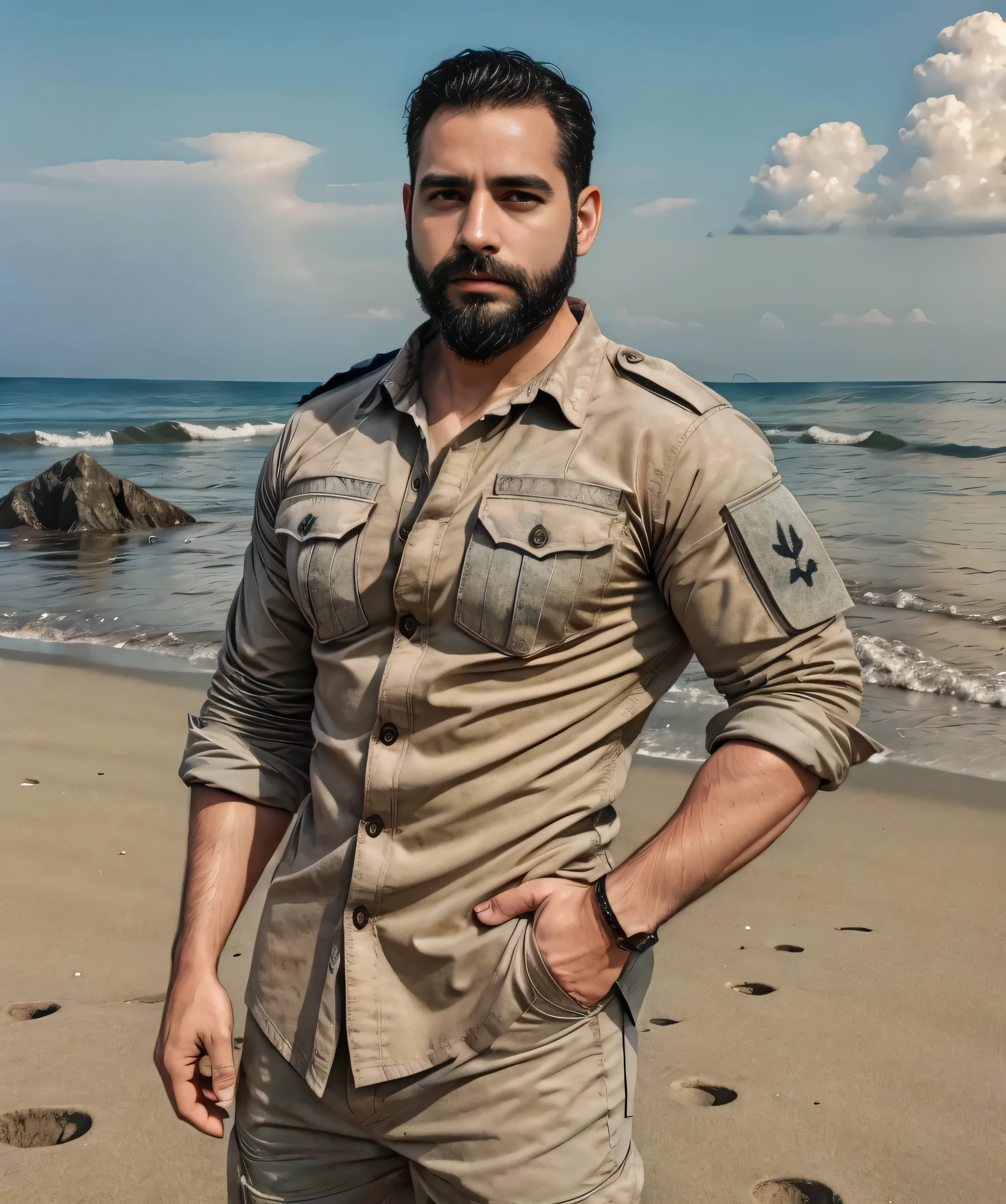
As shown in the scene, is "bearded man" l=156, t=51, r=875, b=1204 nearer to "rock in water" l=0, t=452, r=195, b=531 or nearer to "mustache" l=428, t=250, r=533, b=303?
"mustache" l=428, t=250, r=533, b=303

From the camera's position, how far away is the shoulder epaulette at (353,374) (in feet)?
6.49

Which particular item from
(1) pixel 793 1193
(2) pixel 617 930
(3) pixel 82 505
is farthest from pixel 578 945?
(3) pixel 82 505

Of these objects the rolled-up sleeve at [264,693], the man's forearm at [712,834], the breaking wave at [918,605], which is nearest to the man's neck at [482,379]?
the rolled-up sleeve at [264,693]

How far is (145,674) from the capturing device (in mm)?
7848

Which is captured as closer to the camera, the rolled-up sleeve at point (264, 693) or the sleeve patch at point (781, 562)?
the sleeve patch at point (781, 562)

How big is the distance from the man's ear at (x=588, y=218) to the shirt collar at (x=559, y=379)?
90 mm

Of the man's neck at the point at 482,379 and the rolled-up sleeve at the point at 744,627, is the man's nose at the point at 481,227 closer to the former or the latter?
the man's neck at the point at 482,379

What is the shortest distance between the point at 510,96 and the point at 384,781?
105 cm

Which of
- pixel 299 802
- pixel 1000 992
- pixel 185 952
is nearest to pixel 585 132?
pixel 299 802

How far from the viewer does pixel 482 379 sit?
1.78 meters

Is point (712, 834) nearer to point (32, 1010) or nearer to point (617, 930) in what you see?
point (617, 930)

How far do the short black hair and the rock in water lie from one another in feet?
49.3

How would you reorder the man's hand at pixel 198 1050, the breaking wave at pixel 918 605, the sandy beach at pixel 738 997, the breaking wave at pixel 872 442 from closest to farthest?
the man's hand at pixel 198 1050 < the sandy beach at pixel 738 997 < the breaking wave at pixel 918 605 < the breaking wave at pixel 872 442

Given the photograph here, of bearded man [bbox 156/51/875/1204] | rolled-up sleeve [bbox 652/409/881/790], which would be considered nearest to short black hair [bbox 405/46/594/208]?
bearded man [bbox 156/51/875/1204]
